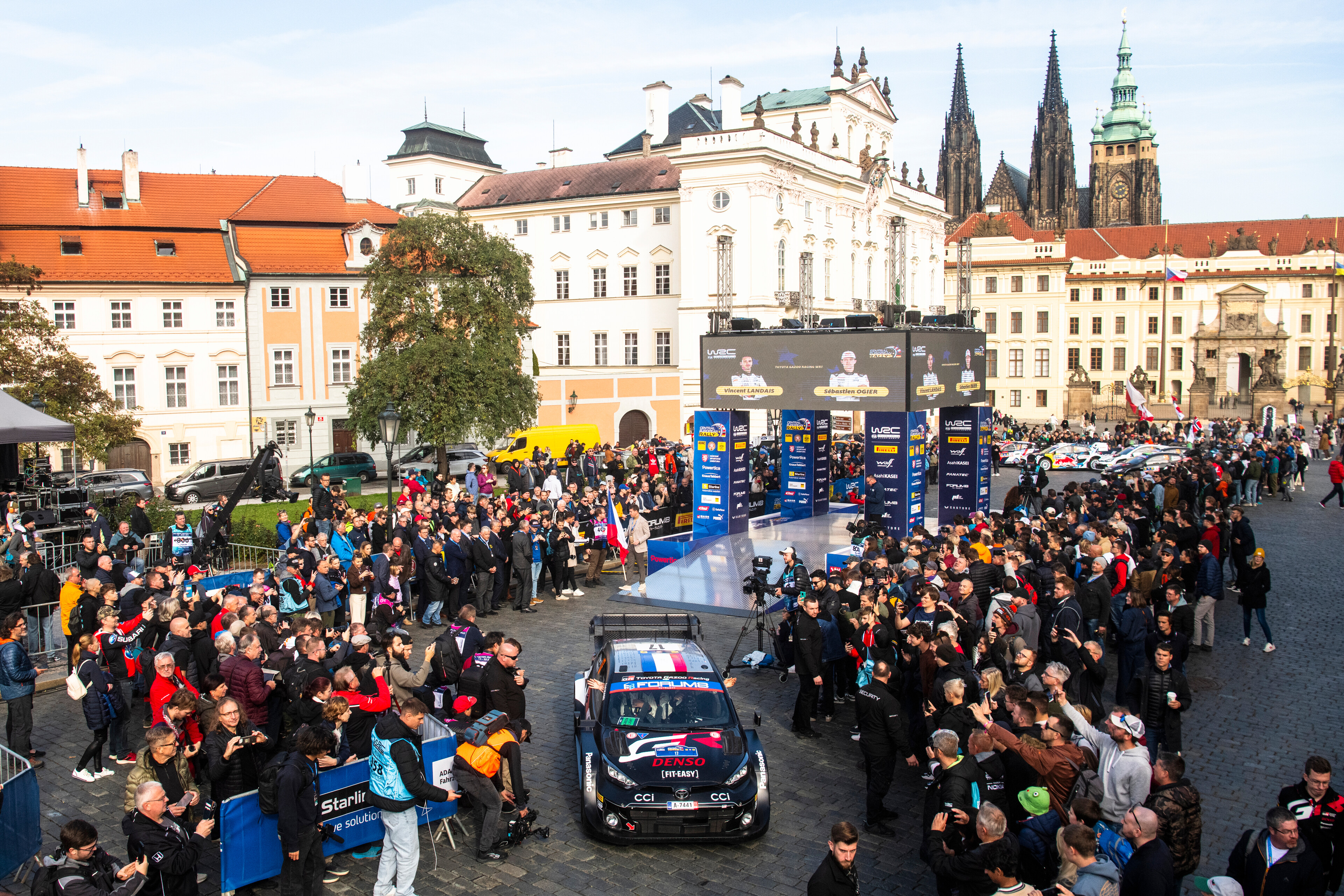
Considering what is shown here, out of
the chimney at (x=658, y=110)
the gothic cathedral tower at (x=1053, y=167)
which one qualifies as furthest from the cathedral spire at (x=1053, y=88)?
the chimney at (x=658, y=110)

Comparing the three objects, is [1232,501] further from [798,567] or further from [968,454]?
[798,567]

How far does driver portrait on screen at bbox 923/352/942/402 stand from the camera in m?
21.3

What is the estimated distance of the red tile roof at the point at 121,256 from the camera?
3859 cm

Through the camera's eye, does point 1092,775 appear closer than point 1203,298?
Yes

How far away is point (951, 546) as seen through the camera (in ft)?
50.7

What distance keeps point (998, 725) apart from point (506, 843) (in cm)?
453

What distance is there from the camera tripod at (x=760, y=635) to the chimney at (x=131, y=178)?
1485 inches

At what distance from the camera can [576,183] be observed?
5656 centimetres

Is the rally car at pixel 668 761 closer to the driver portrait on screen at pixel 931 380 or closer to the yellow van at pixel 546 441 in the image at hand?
the driver portrait on screen at pixel 931 380

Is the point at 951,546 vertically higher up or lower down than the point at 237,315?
lower down

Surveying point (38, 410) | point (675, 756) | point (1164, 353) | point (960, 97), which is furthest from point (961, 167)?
point (675, 756)

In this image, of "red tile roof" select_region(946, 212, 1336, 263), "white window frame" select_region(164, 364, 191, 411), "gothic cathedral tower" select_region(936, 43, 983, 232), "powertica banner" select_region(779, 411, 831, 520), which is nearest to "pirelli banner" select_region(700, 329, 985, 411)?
"powertica banner" select_region(779, 411, 831, 520)

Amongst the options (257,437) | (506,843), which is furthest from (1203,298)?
(506,843)

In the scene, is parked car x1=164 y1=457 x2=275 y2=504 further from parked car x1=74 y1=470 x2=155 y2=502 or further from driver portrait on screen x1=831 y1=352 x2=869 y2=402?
driver portrait on screen x1=831 y1=352 x2=869 y2=402
